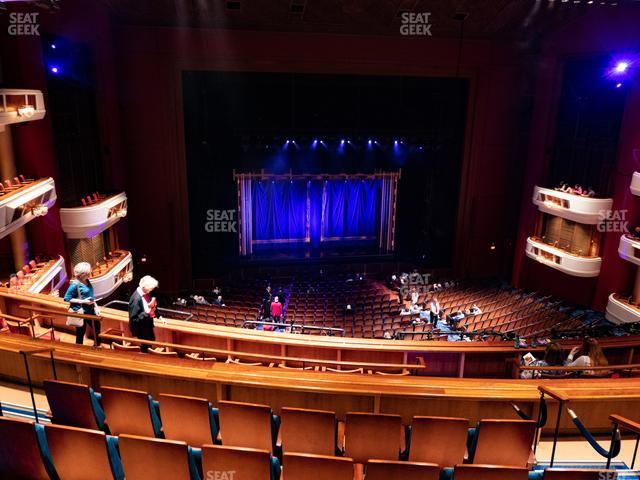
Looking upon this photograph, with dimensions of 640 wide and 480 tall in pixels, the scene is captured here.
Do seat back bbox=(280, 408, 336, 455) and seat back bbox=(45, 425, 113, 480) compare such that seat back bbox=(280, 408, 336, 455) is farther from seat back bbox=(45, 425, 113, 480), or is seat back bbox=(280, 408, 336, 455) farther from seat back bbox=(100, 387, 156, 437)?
seat back bbox=(45, 425, 113, 480)

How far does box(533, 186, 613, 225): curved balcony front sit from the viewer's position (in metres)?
12.7

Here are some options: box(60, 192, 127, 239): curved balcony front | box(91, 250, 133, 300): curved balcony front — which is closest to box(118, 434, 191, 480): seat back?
box(91, 250, 133, 300): curved balcony front

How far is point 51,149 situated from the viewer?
9.95 m

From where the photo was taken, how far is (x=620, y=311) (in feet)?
38.6

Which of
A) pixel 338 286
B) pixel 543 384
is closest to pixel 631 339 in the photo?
pixel 543 384

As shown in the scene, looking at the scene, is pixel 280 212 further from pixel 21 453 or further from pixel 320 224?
pixel 21 453

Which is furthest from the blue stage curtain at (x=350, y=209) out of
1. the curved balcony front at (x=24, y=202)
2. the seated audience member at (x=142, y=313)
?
the seated audience member at (x=142, y=313)

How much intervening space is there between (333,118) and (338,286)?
5258mm

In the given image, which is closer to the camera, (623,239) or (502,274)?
(623,239)

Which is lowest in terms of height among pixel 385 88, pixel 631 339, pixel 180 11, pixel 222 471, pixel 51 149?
pixel 631 339

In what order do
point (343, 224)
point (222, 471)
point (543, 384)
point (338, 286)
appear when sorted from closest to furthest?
point (222, 471) < point (543, 384) < point (338, 286) < point (343, 224)

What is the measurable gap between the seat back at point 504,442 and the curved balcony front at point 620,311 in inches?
386

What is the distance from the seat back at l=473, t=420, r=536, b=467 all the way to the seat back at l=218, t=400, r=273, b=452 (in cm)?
136

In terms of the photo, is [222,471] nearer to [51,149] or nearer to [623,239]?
[51,149]
